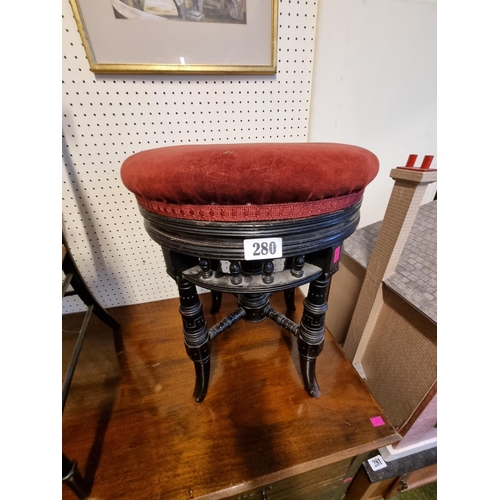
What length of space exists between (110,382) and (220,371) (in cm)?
33

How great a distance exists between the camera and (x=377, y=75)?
2.65 feet

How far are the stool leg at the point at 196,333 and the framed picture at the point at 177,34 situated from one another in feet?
1.94

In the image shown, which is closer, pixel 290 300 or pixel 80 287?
pixel 80 287

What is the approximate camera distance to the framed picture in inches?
22.3

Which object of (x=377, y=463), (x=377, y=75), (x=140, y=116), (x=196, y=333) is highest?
(x=377, y=75)

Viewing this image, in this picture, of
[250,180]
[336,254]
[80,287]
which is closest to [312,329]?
[336,254]

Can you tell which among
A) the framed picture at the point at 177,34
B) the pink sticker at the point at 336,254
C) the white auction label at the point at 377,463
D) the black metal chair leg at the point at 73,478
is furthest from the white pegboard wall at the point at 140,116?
the white auction label at the point at 377,463

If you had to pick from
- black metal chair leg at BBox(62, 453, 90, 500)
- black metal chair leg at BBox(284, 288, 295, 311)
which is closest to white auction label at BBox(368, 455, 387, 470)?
black metal chair leg at BBox(284, 288, 295, 311)

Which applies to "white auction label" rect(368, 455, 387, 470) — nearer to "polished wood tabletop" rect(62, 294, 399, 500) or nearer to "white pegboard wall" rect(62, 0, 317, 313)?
"polished wood tabletop" rect(62, 294, 399, 500)

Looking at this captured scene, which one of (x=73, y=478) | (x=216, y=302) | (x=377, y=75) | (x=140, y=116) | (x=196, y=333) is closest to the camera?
(x=73, y=478)

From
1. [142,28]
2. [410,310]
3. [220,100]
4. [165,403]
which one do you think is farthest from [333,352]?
[142,28]

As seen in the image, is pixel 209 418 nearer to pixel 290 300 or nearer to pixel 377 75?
pixel 290 300

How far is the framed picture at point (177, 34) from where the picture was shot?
57 cm

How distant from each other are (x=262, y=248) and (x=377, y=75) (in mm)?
846
